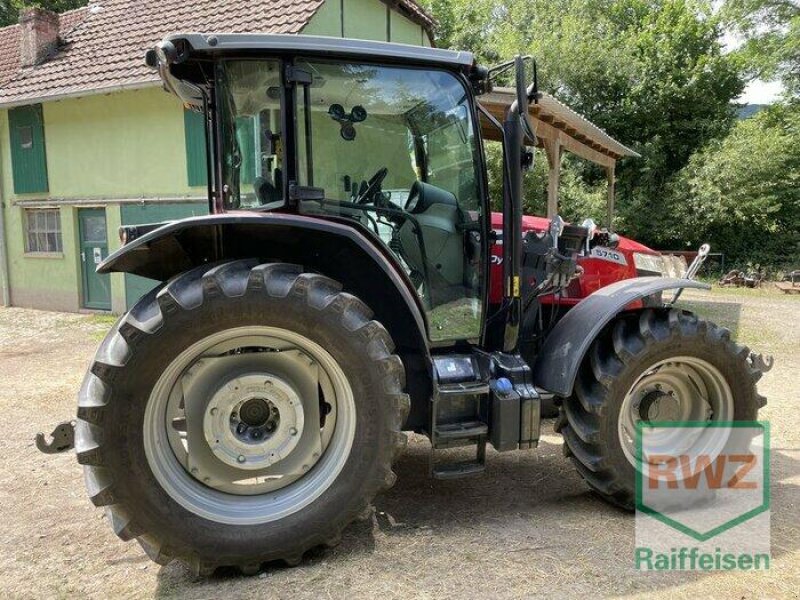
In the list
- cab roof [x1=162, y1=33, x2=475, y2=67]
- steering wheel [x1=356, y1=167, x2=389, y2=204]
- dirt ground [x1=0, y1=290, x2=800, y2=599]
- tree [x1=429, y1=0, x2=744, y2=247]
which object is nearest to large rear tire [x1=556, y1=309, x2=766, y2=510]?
Answer: dirt ground [x1=0, y1=290, x2=800, y2=599]

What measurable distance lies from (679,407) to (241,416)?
7.89ft

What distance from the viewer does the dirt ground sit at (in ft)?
8.68

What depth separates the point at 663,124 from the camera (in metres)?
20.4

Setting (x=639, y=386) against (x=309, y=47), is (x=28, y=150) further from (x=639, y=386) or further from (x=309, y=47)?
(x=639, y=386)

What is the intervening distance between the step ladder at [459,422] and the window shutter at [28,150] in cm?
1167

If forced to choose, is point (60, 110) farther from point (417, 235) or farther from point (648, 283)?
point (648, 283)

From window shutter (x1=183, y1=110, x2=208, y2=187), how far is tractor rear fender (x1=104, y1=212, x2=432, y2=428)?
7475 mm

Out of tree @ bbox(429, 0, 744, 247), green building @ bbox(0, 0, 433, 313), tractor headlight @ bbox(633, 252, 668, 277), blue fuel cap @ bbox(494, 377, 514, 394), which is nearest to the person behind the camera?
blue fuel cap @ bbox(494, 377, 514, 394)

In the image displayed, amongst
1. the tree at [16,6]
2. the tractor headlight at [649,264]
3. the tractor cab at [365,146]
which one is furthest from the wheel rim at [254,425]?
the tree at [16,6]

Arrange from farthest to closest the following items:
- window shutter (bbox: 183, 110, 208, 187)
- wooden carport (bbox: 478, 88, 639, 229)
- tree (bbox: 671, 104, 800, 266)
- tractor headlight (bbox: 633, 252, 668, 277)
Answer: tree (bbox: 671, 104, 800, 266) → window shutter (bbox: 183, 110, 208, 187) → wooden carport (bbox: 478, 88, 639, 229) → tractor headlight (bbox: 633, 252, 668, 277)

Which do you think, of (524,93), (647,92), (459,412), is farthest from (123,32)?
(647,92)

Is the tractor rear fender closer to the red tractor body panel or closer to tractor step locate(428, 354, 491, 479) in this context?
tractor step locate(428, 354, 491, 479)

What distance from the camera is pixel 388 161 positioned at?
10.6 feet

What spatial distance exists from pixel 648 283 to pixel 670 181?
58.8ft
